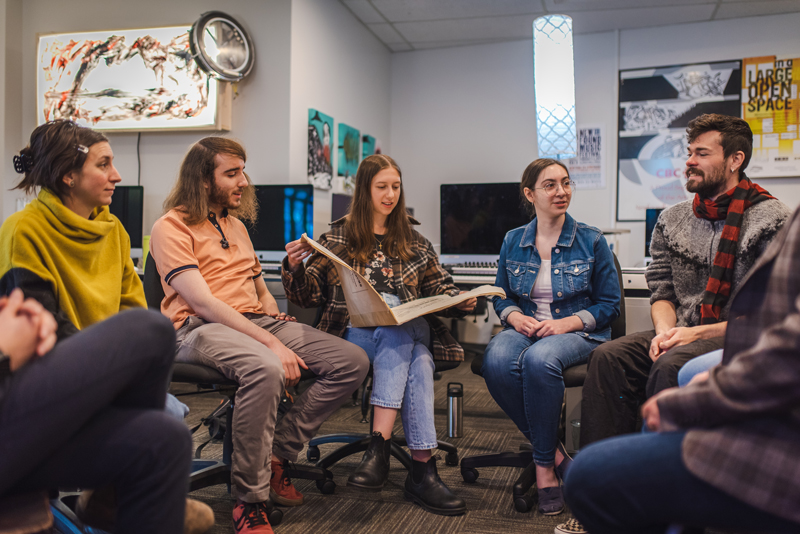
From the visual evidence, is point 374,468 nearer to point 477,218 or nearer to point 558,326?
point 558,326

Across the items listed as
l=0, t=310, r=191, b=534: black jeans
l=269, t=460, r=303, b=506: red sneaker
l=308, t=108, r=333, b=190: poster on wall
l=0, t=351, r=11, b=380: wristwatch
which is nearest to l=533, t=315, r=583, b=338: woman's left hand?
l=269, t=460, r=303, b=506: red sneaker

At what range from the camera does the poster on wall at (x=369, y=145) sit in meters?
4.54

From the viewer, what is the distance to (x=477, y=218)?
3357 millimetres

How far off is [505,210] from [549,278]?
1286 mm

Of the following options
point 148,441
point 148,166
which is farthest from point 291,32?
point 148,441

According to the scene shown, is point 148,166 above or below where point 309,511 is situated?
above

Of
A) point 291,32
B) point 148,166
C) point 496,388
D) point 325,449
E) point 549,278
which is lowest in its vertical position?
point 325,449

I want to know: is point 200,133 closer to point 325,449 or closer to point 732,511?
point 325,449

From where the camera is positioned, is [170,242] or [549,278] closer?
[170,242]

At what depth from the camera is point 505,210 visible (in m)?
3.29

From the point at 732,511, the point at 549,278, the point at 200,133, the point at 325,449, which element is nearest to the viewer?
the point at 732,511

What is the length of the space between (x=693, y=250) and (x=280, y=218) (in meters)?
2.13

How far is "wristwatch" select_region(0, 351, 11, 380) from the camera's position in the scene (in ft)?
2.68

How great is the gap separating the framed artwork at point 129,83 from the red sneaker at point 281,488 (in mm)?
2348
